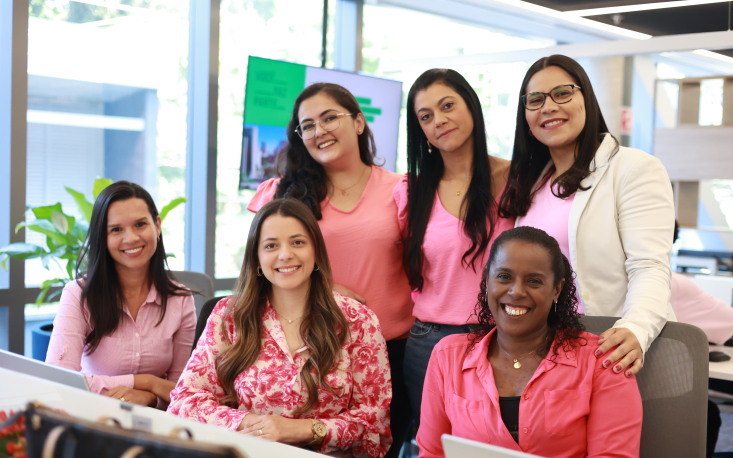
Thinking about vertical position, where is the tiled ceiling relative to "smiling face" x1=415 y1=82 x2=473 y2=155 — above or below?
above

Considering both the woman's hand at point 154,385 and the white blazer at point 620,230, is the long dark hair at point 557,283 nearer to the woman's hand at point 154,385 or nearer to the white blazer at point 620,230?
the white blazer at point 620,230

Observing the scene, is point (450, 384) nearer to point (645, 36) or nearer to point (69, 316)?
point (69, 316)

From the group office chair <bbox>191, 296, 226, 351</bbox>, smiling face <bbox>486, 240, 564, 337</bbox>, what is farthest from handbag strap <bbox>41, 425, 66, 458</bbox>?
office chair <bbox>191, 296, 226, 351</bbox>

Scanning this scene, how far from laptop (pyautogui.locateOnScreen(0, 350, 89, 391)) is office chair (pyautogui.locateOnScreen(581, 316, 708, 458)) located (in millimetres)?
1246

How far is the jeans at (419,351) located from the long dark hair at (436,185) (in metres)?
0.15

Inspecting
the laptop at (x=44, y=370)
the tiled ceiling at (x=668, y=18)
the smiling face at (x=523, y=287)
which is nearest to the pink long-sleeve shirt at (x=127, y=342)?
the laptop at (x=44, y=370)

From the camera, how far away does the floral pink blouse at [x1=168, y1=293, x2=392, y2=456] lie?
1963 millimetres

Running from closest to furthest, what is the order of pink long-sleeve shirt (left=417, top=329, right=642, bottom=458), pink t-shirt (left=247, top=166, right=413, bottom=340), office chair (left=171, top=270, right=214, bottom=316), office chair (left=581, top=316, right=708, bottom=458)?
pink long-sleeve shirt (left=417, top=329, right=642, bottom=458)
office chair (left=581, top=316, right=708, bottom=458)
pink t-shirt (left=247, top=166, right=413, bottom=340)
office chair (left=171, top=270, right=214, bottom=316)

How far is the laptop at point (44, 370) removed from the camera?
1.28m

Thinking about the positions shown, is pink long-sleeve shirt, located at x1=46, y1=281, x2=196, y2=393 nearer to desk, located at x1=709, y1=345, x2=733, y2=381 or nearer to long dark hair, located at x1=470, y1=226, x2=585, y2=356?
long dark hair, located at x1=470, y1=226, x2=585, y2=356

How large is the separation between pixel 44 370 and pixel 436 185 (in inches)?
55.3

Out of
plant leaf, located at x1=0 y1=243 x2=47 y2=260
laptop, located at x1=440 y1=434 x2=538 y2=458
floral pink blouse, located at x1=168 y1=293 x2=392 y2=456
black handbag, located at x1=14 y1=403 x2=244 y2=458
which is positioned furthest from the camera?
plant leaf, located at x1=0 y1=243 x2=47 y2=260

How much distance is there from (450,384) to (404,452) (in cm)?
90

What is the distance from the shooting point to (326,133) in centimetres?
249
